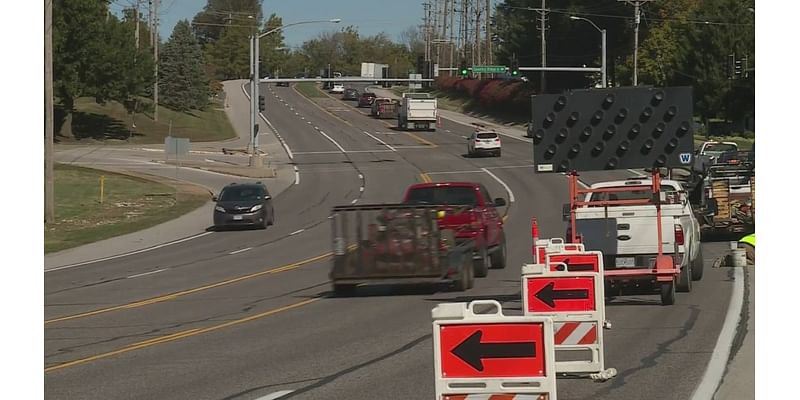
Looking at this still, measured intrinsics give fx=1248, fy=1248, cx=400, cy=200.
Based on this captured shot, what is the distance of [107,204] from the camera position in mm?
53062

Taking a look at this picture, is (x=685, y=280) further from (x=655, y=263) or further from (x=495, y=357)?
(x=495, y=357)

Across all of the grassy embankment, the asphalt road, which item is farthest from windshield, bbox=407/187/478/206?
the grassy embankment

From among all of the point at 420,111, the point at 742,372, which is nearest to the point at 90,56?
the point at 420,111

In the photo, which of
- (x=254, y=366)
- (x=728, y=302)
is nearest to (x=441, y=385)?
(x=254, y=366)

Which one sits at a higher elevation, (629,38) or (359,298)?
(629,38)

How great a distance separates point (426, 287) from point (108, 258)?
15.3 m

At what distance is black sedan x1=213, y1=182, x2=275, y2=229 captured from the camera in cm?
4403

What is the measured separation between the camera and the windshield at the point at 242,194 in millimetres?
45000

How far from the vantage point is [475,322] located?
27.0 feet

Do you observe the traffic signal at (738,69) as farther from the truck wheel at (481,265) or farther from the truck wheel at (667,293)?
the truck wheel at (667,293)

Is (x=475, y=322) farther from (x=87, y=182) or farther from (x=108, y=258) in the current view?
(x=87, y=182)

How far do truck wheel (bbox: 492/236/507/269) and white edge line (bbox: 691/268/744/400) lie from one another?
753 centimetres

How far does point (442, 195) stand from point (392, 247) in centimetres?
526
